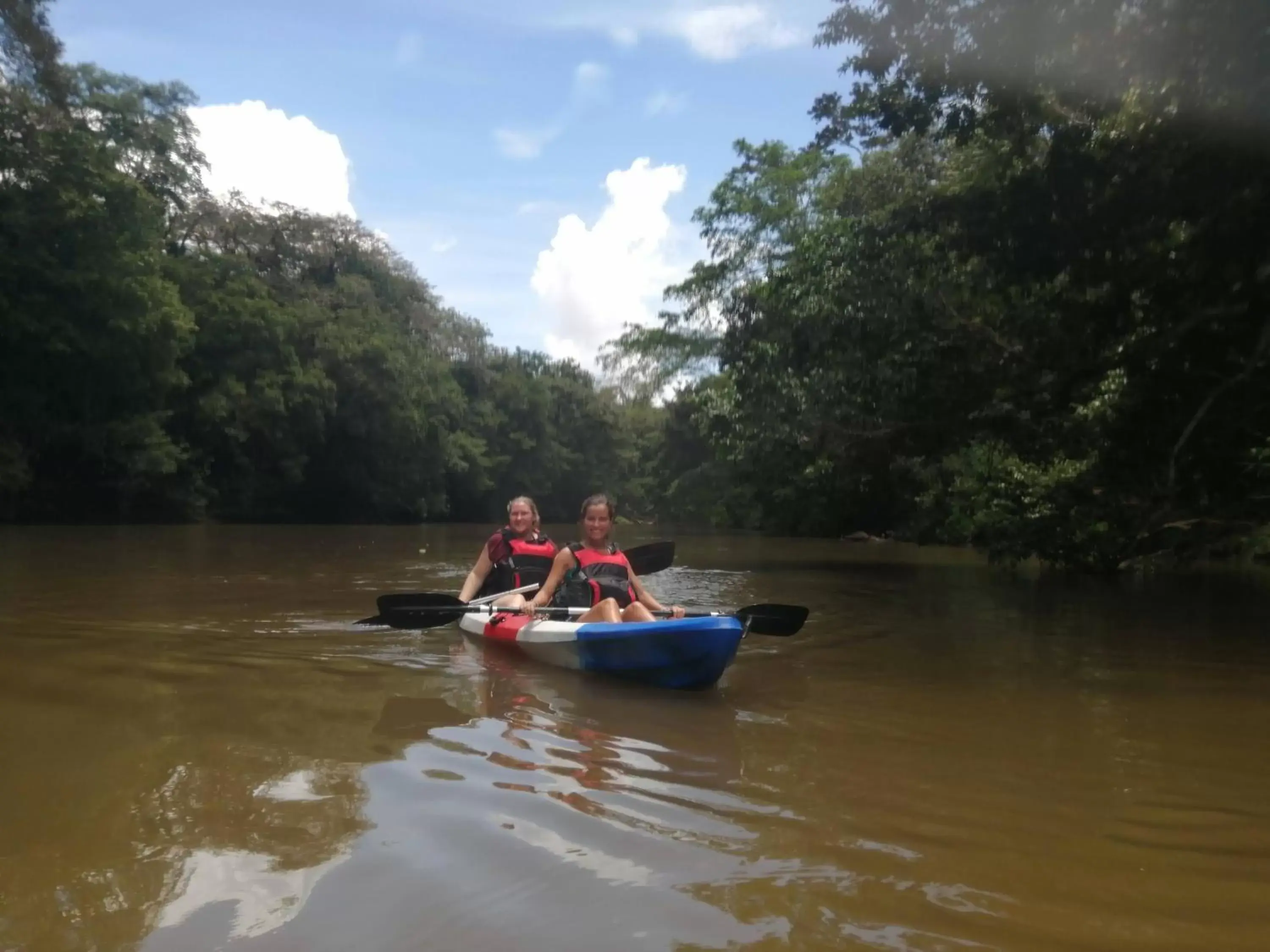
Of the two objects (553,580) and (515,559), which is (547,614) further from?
(515,559)

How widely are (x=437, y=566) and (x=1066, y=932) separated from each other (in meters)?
13.1

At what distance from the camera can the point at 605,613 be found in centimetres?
627

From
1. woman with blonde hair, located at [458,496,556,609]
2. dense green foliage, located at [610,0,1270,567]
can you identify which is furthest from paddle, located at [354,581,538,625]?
dense green foliage, located at [610,0,1270,567]

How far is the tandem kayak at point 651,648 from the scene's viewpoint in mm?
5523

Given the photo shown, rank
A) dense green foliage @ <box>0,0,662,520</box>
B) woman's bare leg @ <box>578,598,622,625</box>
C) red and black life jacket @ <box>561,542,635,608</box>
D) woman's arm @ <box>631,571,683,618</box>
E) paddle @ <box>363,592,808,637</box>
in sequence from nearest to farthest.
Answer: woman's bare leg @ <box>578,598,622,625</box>, woman's arm @ <box>631,571,683,618</box>, red and black life jacket @ <box>561,542,635,608</box>, paddle @ <box>363,592,808,637</box>, dense green foliage @ <box>0,0,662,520</box>

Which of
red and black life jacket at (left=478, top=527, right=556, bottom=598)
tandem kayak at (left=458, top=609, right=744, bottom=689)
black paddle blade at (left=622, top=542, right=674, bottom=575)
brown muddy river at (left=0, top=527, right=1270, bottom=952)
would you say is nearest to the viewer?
brown muddy river at (left=0, top=527, right=1270, bottom=952)

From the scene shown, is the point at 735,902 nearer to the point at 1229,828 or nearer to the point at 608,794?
the point at 608,794

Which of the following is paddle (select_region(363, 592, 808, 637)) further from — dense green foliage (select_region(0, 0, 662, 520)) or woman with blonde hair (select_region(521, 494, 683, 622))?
dense green foliage (select_region(0, 0, 662, 520))

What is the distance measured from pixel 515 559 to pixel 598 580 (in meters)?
1.78

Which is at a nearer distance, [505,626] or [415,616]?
[505,626]

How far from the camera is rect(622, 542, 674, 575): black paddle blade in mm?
9211

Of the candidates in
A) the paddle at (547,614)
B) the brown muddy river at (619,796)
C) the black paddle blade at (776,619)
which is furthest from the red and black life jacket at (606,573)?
the black paddle blade at (776,619)

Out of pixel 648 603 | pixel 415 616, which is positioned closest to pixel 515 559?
pixel 415 616

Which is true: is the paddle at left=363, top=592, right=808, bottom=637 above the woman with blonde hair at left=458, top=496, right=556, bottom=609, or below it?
below
